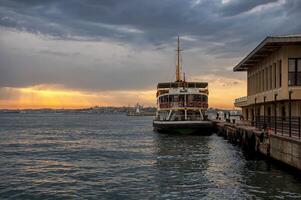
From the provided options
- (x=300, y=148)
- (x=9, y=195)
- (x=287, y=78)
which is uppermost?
(x=287, y=78)

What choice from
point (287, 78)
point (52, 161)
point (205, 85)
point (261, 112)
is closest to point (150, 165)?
point (52, 161)

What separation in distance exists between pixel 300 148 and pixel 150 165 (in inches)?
403

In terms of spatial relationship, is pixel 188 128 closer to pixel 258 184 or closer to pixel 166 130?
pixel 166 130

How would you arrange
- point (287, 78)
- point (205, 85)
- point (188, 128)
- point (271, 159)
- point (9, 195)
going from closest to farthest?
point (9, 195)
point (271, 159)
point (287, 78)
point (188, 128)
point (205, 85)

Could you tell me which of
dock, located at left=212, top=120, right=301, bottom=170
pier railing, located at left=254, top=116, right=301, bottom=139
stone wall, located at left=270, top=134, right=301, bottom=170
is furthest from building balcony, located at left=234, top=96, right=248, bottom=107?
stone wall, located at left=270, top=134, right=301, bottom=170

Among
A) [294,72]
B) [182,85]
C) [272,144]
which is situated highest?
[182,85]

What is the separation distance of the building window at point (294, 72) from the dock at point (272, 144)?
199 inches

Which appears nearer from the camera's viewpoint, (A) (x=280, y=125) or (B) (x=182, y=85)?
(A) (x=280, y=125)

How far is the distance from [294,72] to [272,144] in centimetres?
965

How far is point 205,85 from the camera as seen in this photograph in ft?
218

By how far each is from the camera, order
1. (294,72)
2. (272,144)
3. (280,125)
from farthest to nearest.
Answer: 1. (294,72)
2. (280,125)
3. (272,144)

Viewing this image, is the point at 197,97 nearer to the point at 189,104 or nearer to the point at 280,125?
the point at 189,104

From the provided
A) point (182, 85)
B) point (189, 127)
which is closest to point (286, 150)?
point (189, 127)

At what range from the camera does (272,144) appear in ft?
92.9
